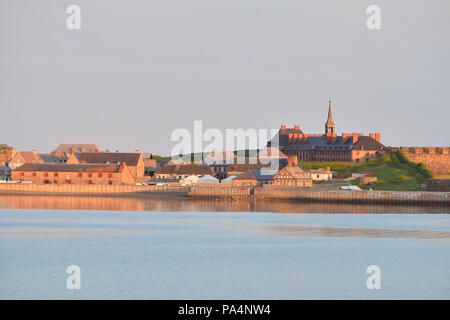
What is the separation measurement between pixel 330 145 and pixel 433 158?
18.7 m

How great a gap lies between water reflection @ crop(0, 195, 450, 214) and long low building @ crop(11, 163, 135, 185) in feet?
34.3

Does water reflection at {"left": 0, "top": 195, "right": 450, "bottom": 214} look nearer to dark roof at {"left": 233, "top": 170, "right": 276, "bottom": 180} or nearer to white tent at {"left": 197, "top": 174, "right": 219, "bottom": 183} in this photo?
dark roof at {"left": 233, "top": 170, "right": 276, "bottom": 180}

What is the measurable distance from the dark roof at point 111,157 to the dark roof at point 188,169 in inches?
183

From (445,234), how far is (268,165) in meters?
52.9

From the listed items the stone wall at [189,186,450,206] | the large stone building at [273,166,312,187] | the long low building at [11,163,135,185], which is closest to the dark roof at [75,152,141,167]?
the long low building at [11,163,135,185]

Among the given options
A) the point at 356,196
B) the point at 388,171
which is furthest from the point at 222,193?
the point at 388,171

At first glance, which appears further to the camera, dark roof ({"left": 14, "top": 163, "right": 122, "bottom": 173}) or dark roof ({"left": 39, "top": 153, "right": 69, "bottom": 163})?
dark roof ({"left": 39, "top": 153, "right": 69, "bottom": 163})

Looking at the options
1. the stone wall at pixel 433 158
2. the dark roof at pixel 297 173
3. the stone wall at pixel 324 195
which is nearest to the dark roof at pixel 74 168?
the stone wall at pixel 324 195

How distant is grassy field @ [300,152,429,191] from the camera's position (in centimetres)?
8024

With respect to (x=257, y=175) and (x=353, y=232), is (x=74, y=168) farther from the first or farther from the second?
(x=353, y=232)

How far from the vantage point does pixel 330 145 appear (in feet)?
378

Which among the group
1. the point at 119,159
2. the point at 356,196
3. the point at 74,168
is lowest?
the point at 356,196
